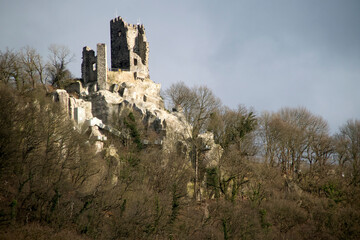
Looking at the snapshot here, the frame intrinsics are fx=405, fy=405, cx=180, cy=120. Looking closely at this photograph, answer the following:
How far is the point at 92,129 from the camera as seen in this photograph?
39.0m

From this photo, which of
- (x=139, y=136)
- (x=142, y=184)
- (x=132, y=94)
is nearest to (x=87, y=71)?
(x=132, y=94)

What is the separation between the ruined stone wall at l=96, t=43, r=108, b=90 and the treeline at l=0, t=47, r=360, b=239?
7.80 meters

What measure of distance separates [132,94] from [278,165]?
19.1 metres

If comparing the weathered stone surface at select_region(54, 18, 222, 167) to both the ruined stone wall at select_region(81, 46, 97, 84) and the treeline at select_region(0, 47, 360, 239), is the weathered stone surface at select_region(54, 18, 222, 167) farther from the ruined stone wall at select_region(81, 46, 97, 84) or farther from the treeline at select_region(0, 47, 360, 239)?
the treeline at select_region(0, 47, 360, 239)

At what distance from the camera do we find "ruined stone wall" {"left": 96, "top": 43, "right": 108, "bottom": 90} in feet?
158

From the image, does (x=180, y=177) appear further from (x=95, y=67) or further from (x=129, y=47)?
(x=129, y=47)

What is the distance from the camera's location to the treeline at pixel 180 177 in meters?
26.8

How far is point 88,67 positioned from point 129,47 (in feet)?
30.1

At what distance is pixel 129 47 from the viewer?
5750 centimetres

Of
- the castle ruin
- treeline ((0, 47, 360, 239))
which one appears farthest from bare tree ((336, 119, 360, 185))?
the castle ruin

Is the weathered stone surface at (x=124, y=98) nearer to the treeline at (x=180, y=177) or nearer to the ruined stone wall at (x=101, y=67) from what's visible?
the ruined stone wall at (x=101, y=67)

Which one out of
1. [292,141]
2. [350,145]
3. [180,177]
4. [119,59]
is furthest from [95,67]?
[350,145]

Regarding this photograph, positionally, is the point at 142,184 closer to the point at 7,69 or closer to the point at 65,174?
the point at 65,174

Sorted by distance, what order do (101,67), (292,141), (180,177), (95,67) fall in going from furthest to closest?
1. (95,67)
2. (101,67)
3. (292,141)
4. (180,177)
